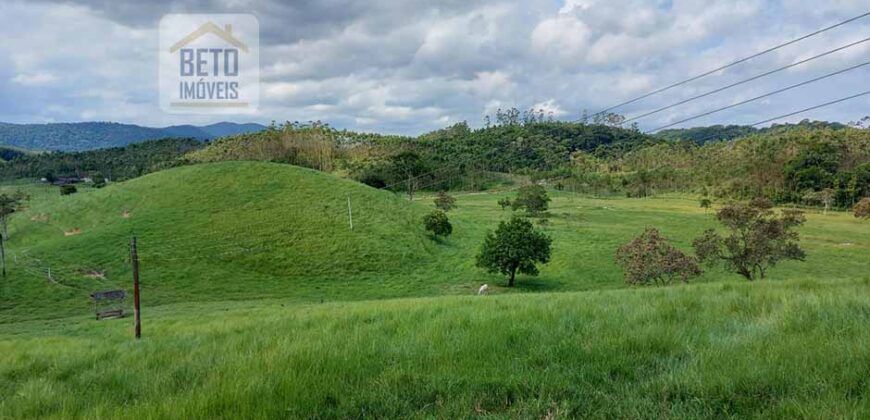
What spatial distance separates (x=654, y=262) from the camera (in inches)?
1129

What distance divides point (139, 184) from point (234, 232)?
21807mm

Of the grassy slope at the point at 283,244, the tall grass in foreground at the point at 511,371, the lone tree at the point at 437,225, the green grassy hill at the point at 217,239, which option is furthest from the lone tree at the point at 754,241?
the lone tree at the point at 437,225

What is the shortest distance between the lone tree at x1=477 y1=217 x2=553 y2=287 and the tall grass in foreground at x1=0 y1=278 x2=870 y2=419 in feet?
106

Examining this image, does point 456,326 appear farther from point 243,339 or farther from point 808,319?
point 808,319

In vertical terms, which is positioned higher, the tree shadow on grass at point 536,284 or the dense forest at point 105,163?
the dense forest at point 105,163

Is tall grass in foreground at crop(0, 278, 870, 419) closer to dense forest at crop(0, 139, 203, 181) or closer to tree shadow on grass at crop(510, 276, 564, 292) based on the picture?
tree shadow on grass at crop(510, 276, 564, 292)

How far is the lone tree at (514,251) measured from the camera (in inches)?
1503

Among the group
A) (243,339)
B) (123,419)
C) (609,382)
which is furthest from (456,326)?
(123,419)

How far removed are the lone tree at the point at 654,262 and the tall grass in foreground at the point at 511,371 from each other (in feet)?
79.7

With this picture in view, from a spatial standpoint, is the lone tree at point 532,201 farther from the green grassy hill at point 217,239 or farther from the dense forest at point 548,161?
the dense forest at point 548,161

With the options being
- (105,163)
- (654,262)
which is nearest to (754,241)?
(654,262)

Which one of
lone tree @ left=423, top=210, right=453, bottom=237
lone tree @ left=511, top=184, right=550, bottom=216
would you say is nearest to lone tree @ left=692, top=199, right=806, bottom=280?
lone tree @ left=423, top=210, right=453, bottom=237

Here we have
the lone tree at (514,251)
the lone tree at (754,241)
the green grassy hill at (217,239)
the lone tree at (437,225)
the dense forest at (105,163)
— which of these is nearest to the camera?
the lone tree at (754,241)

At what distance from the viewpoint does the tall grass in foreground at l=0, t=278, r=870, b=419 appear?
3.25 m
